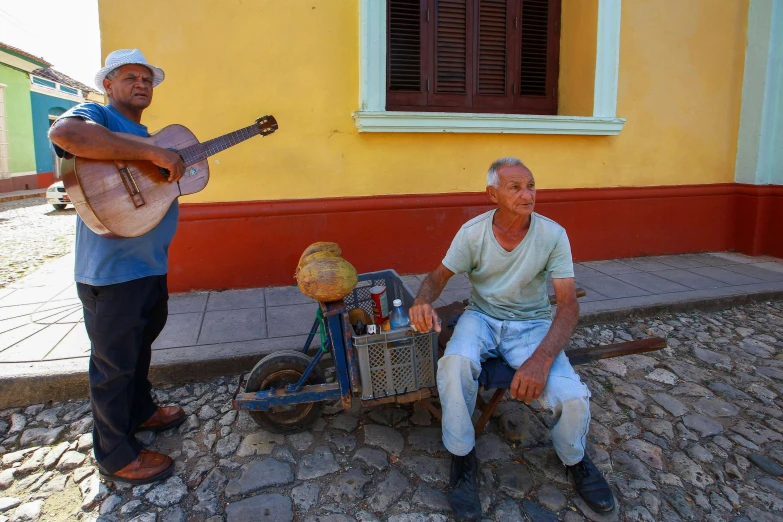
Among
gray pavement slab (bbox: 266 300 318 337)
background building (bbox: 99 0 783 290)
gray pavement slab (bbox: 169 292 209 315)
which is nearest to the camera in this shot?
gray pavement slab (bbox: 266 300 318 337)

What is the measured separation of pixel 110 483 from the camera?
2412mm

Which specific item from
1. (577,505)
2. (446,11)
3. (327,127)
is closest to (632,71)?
(446,11)

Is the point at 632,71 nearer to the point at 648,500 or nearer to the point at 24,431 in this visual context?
the point at 648,500

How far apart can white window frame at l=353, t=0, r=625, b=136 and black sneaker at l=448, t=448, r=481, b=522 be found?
3.23 metres

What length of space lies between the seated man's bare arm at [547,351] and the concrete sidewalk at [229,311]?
181 centimetres

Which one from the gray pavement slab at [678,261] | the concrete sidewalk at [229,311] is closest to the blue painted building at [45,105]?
the concrete sidewalk at [229,311]

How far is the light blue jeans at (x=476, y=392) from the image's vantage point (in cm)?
222

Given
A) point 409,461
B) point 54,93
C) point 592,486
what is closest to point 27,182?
point 54,93

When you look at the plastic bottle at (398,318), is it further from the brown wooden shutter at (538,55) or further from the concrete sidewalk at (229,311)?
the brown wooden shutter at (538,55)

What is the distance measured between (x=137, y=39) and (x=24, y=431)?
3104 mm

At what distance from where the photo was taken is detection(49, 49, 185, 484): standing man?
2.29m

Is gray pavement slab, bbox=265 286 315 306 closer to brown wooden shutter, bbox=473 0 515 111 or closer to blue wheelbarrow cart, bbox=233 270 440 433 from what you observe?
blue wheelbarrow cart, bbox=233 270 440 433

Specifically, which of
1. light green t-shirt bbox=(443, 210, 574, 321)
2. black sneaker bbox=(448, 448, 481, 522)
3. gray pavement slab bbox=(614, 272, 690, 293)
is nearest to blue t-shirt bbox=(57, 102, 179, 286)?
light green t-shirt bbox=(443, 210, 574, 321)

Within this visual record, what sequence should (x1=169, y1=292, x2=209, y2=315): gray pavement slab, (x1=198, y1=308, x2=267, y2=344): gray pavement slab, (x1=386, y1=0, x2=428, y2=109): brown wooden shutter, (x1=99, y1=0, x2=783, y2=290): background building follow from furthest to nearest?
(x1=386, y1=0, x2=428, y2=109): brown wooden shutter
(x1=99, y1=0, x2=783, y2=290): background building
(x1=169, y1=292, x2=209, y2=315): gray pavement slab
(x1=198, y1=308, x2=267, y2=344): gray pavement slab
